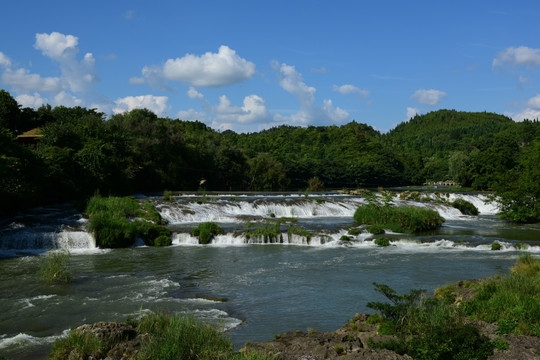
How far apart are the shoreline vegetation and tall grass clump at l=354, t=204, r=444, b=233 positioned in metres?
17.5

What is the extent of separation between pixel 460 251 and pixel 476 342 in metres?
15.3

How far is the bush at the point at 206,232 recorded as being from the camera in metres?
24.8

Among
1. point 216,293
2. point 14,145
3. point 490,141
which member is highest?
point 490,141

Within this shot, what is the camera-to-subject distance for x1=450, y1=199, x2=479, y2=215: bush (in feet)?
127

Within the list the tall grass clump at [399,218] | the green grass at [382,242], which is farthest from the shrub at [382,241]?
the tall grass clump at [399,218]

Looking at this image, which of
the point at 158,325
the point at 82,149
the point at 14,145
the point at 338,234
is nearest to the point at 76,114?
the point at 82,149

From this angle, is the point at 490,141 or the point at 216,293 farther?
the point at 490,141

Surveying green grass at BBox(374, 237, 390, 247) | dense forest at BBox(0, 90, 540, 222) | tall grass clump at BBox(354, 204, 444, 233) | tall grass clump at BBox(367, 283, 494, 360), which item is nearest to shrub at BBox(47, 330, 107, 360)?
tall grass clump at BBox(367, 283, 494, 360)

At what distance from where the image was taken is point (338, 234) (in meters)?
25.9

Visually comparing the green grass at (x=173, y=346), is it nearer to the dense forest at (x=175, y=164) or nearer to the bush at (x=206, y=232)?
the bush at (x=206, y=232)

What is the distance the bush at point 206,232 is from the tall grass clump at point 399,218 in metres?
9.71

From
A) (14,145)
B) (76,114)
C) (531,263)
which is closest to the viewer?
(531,263)

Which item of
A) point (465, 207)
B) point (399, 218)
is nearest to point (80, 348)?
point (399, 218)

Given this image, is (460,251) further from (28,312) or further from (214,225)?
(28,312)
